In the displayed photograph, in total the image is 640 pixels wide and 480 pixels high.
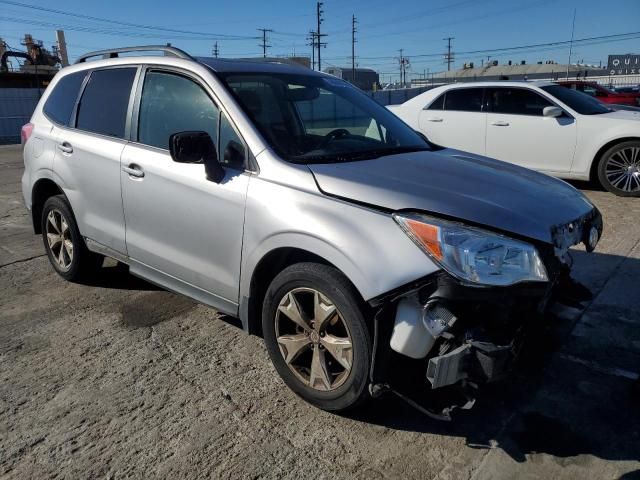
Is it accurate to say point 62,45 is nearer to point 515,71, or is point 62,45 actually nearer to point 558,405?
point 558,405

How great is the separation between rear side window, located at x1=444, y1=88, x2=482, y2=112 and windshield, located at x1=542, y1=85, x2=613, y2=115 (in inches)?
39.6

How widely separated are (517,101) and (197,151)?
675 centimetres

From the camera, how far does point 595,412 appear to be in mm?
2811

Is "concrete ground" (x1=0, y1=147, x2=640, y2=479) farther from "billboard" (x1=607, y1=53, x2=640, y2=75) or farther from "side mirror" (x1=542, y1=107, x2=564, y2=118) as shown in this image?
"billboard" (x1=607, y1=53, x2=640, y2=75)

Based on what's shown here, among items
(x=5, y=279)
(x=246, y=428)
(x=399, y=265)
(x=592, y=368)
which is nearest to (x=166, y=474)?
(x=246, y=428)

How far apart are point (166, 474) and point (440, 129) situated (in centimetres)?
771

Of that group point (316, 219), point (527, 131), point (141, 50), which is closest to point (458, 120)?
point (527, 131)

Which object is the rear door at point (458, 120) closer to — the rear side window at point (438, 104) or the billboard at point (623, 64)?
the rear side window at point (438, 104)

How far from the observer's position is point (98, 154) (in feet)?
12.8

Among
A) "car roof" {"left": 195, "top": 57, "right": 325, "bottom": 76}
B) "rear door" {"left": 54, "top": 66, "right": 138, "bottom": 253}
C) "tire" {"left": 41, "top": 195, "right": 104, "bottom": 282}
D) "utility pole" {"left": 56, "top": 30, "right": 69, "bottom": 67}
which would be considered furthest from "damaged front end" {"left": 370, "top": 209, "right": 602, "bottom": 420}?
"utility pole" {"left": 56, "top": 30, "right": 69, "bottom": 67}

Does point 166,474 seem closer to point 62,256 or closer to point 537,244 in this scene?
point 537,244

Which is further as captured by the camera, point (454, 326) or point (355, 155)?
point (355, 155)

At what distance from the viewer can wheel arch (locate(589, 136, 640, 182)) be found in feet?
24.4

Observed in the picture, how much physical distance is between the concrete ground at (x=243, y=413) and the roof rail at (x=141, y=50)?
186 cm
